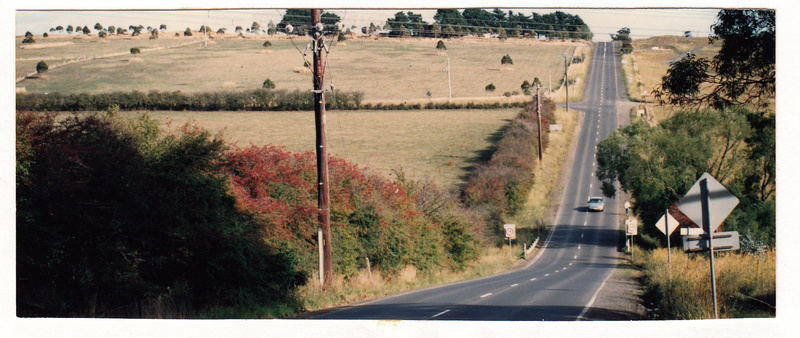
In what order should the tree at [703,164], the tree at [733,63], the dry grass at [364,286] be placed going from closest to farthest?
the tree at [733,63] < the dry grass at [364,286] < the tree at [703,164]

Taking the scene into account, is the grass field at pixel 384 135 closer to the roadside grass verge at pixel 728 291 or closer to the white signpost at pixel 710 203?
the roadside grass verge at pixel 728 291

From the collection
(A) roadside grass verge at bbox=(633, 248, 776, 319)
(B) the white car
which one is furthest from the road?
(A) roadside grass verge at bbox=(633, 248, 776, 319)

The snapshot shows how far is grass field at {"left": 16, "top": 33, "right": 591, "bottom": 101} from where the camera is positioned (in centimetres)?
5703

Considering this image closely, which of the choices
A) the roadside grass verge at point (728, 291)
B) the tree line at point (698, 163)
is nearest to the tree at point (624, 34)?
the tree line at point (698, 163)

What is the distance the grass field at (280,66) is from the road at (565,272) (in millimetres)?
11548

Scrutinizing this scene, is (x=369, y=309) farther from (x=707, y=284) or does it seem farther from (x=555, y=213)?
(x=555, y=213)

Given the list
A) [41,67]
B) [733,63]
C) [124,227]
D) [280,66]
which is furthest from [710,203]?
[280,66]

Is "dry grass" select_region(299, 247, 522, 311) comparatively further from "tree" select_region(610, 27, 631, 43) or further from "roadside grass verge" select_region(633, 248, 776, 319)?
"tree" select_region(610, 27, 631, 43)

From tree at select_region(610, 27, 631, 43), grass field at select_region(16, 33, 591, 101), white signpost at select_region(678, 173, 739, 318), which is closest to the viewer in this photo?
white signpost at select_region(678, 173, 739, 318)

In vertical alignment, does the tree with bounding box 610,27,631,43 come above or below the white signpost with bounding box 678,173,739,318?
above

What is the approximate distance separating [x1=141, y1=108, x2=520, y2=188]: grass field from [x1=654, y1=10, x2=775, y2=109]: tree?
35738mm

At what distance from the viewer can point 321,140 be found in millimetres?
18312

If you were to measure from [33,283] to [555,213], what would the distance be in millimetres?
52828

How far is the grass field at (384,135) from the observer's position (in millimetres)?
52219
